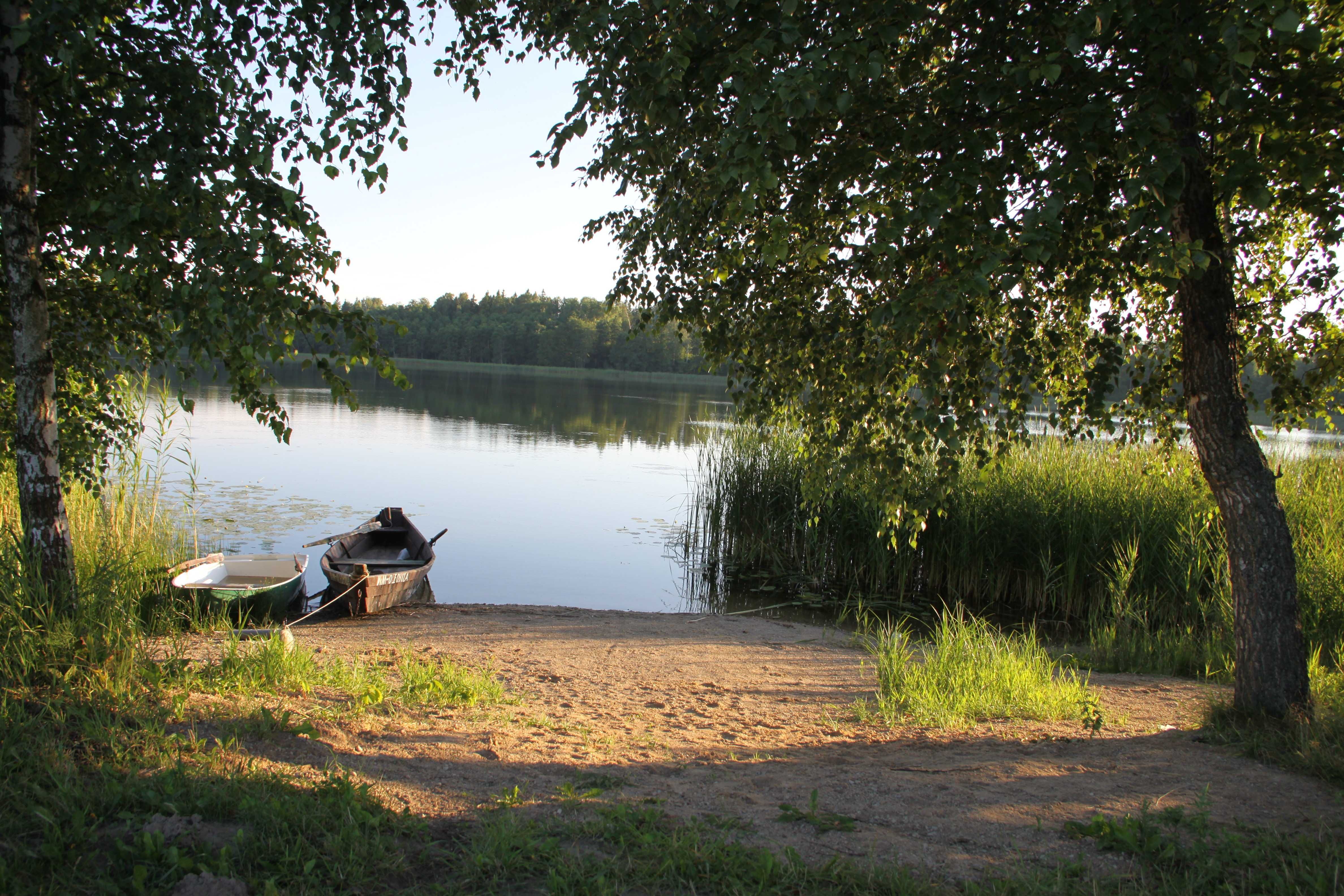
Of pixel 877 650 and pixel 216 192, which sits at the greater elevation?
pixel 216 192

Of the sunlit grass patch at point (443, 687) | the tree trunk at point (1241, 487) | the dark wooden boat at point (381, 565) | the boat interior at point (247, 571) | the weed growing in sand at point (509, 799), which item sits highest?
the tree trunk at point (1241, 487)

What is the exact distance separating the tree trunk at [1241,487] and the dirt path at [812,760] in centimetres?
58

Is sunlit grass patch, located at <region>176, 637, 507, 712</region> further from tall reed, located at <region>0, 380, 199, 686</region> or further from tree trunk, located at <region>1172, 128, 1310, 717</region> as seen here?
tree trunk, located at <region>1172, 128, 1310, 717</region>

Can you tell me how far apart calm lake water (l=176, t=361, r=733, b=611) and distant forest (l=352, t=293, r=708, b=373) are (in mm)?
53055

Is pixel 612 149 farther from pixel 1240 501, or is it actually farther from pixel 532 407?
pixel 532 407

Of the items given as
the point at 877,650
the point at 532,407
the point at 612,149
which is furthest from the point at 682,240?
the point at 532,407

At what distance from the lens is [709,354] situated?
5129mm

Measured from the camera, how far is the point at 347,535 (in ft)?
38.0

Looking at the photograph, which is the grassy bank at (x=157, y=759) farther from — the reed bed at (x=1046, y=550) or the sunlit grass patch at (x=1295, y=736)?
the reed bed at (x=1046, y=550)

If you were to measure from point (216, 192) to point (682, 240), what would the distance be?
2.13 m

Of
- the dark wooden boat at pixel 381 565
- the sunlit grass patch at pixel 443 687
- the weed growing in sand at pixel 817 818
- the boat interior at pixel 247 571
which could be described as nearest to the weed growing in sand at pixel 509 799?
the weed growing in sand at pixel 817 818

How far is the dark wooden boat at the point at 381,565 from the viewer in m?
9.37

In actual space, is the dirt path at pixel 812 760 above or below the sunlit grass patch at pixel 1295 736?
below

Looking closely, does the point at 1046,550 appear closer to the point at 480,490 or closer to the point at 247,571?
A: the point at 247,571
